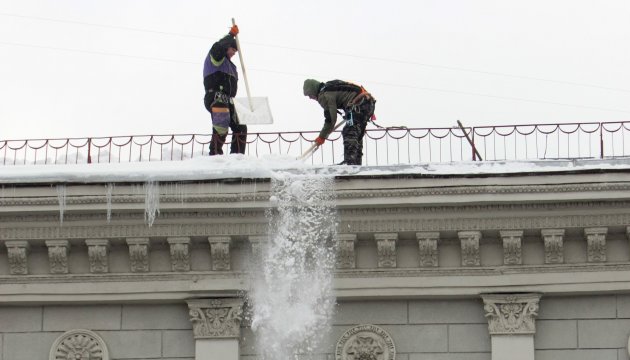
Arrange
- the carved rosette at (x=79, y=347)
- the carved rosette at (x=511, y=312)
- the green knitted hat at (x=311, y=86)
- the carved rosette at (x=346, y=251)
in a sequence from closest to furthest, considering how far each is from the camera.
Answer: the carved rosette at (x=511, y=312) → the carved rosette at (x=346, y=251) → the carved rosette at (x=79, y=347) → the green knitted hat at (x=311, y=86)

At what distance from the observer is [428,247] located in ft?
59.4

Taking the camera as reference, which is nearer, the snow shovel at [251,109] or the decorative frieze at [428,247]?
the decorative frieze at [428,247]

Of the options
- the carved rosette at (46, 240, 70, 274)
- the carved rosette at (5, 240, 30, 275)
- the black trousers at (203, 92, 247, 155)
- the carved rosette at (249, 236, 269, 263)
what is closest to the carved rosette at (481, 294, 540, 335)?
the carved rosette at (249, 236, 269, 263)

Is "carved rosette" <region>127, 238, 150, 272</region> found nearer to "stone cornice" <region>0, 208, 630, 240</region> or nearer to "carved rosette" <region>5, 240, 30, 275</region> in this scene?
"stone cornice" <region>0, 208, 630, 240</region>

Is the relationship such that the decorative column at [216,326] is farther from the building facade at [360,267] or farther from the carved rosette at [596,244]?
the carved rosette at [596,244]

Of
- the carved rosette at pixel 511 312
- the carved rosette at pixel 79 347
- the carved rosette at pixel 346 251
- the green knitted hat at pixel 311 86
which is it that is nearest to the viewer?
the carved rosette at pixel 511 312

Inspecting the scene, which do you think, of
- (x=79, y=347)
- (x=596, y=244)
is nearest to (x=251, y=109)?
(x=79, y=347)

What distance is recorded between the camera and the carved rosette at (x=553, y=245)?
59.0 feet

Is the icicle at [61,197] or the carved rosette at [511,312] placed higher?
the icicle at [61,197]

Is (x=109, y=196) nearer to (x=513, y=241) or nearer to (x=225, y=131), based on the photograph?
(x=225, y=131)

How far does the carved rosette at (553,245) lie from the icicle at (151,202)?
408 cm

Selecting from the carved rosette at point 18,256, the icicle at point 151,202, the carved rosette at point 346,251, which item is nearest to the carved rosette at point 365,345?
the carved rosette at point 346,251

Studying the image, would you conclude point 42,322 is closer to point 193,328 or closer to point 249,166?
point 193,328

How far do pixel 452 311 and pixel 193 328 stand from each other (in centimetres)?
277
